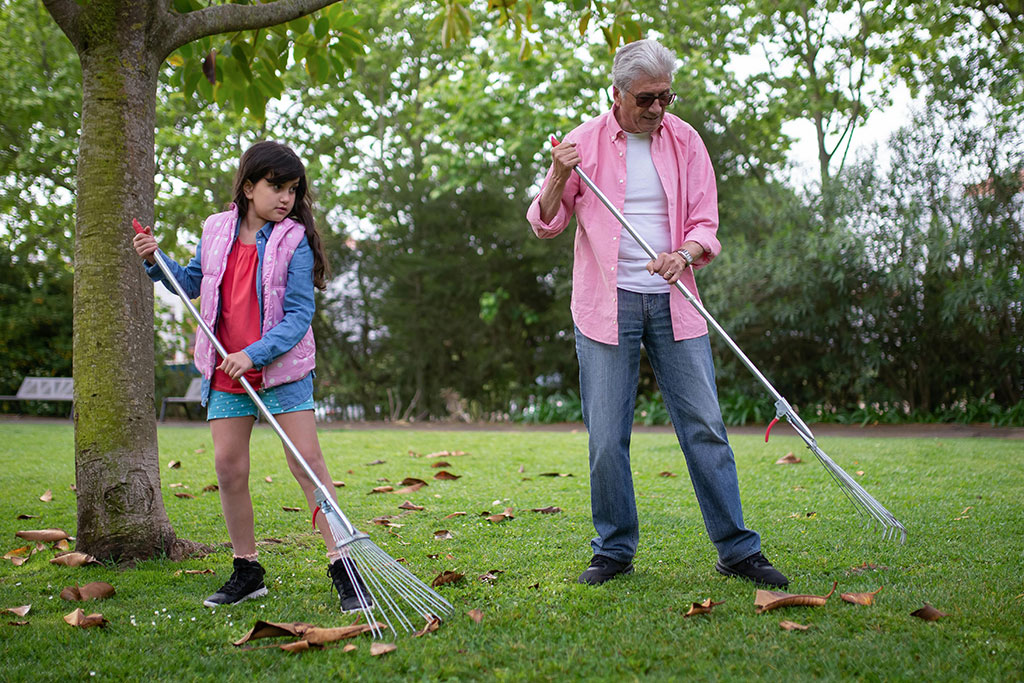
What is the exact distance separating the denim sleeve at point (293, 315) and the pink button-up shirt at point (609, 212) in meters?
0.83

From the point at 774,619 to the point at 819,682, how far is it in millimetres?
464

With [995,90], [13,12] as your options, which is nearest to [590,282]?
[995,90]

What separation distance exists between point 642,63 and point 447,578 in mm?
1907

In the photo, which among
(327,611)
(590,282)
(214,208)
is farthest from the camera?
(214,208)

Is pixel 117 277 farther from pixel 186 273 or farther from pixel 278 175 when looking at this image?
pixel 278 175

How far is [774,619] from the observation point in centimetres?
264

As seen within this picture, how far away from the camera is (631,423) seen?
313cm

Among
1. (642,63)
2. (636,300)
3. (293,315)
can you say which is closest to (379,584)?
(293,315)

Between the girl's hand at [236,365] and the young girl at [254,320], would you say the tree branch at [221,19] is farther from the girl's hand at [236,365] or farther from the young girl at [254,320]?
the girl's hand at [236,365]

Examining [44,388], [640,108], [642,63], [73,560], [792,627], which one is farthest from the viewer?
[44,388]

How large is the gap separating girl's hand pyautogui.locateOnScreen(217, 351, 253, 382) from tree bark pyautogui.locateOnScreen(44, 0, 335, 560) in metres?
1.00

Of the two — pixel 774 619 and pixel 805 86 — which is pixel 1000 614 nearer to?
pixel 774 619

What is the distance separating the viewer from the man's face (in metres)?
3.04

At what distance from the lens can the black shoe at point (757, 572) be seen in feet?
9.91
